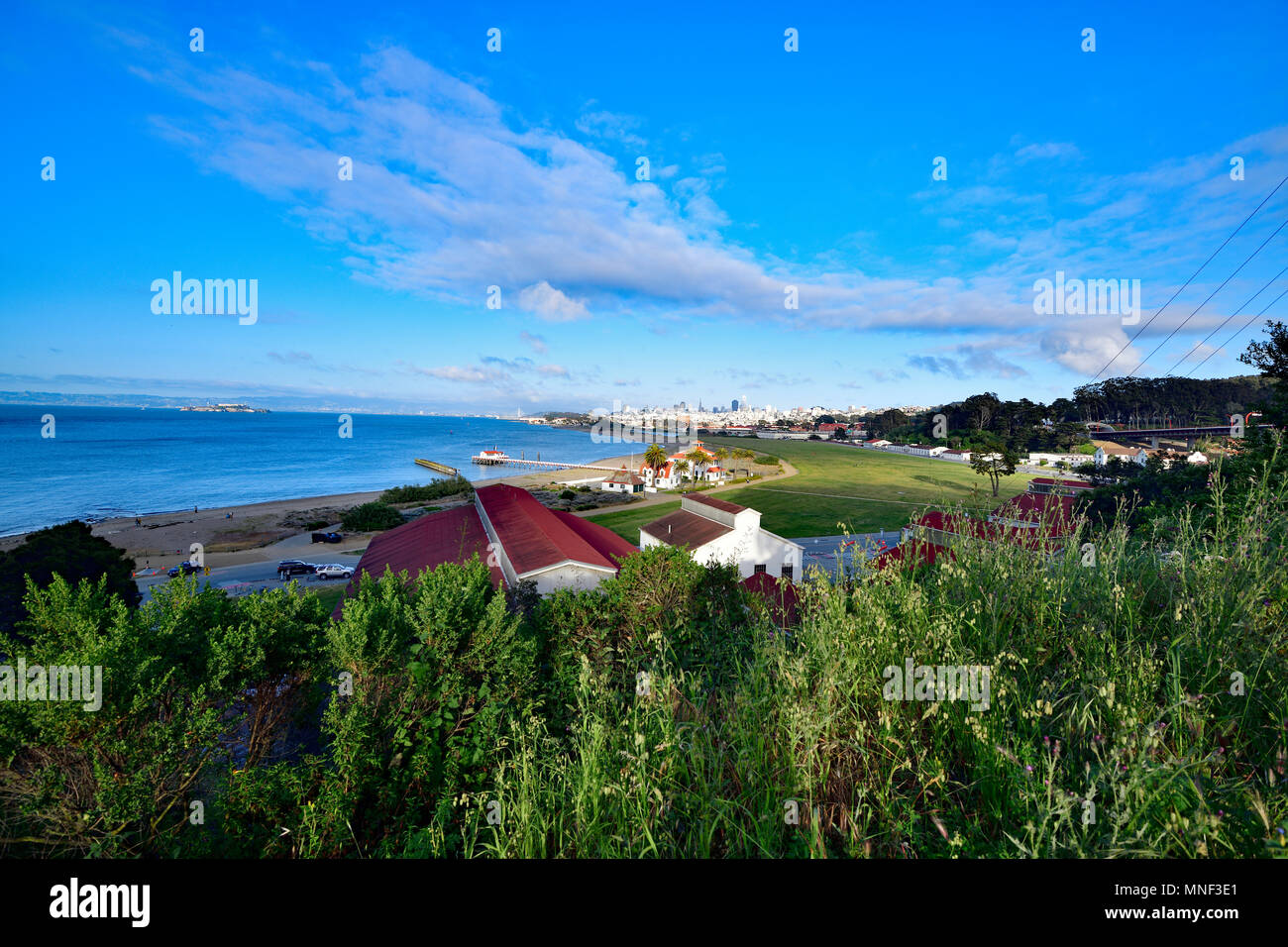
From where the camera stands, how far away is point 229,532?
44781 mm

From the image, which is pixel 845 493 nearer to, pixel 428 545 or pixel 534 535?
pixel 534 535

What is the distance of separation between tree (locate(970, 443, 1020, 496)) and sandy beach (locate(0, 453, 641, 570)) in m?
59.2

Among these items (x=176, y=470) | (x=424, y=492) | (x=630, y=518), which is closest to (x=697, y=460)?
(x=630, y=518)

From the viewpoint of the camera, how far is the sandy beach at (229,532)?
37938mm

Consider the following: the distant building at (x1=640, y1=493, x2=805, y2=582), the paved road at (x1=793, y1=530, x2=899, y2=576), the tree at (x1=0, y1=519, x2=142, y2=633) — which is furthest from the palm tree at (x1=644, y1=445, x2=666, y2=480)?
the tree at (x1=0, y1=519, x2=142, y2=633)

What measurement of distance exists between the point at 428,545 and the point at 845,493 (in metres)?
55.5

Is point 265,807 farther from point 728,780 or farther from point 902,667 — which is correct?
point 902,667

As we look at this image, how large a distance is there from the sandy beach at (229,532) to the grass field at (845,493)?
27247mm

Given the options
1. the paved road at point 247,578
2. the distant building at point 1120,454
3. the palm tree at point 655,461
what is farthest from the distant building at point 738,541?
the palm tree at point 655,461

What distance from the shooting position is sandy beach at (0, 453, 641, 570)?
1494 inches

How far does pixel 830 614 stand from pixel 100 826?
4.72 m
